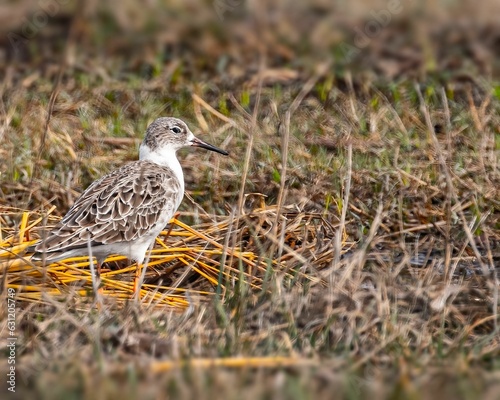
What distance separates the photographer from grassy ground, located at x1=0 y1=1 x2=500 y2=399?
170 inches

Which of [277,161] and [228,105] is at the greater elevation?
[228,105]

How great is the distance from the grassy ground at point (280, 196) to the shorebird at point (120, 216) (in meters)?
0.19

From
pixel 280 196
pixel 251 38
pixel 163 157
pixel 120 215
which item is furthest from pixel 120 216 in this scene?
pixel 251 38

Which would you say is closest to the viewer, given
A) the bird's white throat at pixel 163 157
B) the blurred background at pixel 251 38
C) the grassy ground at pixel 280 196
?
the grassy ground at pixel 280 196

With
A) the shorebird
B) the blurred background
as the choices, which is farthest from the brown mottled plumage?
the blurred background

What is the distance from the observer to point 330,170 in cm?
765

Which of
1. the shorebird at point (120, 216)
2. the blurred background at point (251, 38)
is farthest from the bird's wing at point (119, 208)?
the blurred background at point (251, 38)

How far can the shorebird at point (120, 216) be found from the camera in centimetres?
599

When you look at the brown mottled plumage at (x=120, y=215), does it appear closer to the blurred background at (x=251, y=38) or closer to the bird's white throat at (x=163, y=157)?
the bird's white throat at (x=163, y=157)

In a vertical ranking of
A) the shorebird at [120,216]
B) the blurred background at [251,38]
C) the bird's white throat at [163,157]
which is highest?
the blurred background at [251,38]

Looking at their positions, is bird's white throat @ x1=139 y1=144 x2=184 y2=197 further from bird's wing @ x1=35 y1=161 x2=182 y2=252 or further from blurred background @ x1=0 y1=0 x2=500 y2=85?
blurred background @ x1=0 y1=0 x2=500 y2=85

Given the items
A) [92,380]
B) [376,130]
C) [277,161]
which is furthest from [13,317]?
[376,130]

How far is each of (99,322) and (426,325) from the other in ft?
4.62

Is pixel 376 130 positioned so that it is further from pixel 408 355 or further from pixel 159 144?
pixel 408 355
